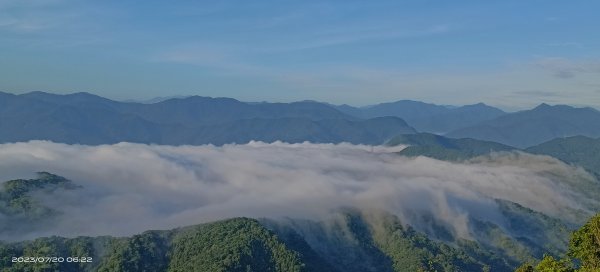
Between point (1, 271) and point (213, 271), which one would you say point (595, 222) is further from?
point (1, 271)

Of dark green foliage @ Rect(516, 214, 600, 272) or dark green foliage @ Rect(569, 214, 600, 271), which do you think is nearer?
dark green foliage @ Rect(516, 214, 600, 272)

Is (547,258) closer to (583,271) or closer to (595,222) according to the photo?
(583,271)

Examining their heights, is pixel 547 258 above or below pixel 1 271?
above

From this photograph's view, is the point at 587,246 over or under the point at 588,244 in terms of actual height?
under

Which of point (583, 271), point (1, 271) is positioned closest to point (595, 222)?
point (583, 271)

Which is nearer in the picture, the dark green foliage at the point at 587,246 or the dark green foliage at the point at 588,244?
the dark green foliage at the point at 587,246

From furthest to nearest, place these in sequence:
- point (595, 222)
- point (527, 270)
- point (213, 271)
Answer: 1. point (213, 271)
2. point (595, 222)
3. point (527, 270)

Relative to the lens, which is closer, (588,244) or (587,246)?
(588,244)

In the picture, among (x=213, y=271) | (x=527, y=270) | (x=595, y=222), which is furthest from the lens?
(x=213, y=271)

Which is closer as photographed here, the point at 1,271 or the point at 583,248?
the point at 583,248
